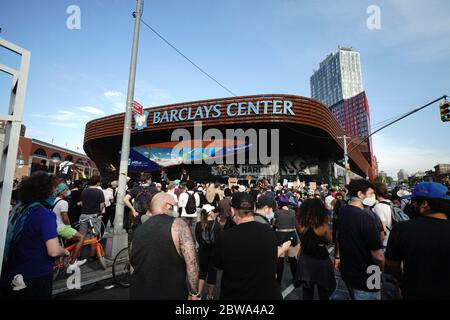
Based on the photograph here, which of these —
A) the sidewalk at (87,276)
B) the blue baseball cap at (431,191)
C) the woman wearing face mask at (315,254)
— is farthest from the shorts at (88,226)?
the blue baseball cap at (431,191)

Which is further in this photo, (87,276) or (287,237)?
(87,276)

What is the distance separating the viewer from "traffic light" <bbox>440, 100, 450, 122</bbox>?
1117cm

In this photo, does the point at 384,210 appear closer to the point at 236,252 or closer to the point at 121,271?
the point at 236,252

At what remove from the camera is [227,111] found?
21.9 meters

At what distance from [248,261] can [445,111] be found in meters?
14.6

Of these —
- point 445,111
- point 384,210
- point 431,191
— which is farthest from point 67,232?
point 445,111

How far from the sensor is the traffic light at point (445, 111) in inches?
440

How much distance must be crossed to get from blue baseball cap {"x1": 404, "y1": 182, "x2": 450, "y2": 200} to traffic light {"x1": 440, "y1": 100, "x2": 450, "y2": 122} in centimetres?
1280

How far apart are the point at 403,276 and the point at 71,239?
5.71 meters

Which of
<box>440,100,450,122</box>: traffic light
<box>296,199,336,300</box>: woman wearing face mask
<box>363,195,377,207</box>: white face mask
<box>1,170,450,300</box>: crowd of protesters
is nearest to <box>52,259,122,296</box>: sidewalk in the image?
<box>1,170,450,300</box>: crowd of protesters

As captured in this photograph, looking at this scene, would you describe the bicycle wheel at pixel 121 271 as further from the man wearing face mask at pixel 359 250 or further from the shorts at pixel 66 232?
the man wearing face mask at pixel 359 250

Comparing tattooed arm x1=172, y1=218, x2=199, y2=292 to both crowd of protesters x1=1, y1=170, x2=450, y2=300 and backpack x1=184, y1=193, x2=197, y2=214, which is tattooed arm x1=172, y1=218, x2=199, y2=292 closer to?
crowd of protesters x1=1, y1=170, x2=450, y2=300

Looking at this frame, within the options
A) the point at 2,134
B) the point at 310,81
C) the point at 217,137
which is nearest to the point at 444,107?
the point at 2,134

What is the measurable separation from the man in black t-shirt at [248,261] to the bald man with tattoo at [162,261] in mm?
338
